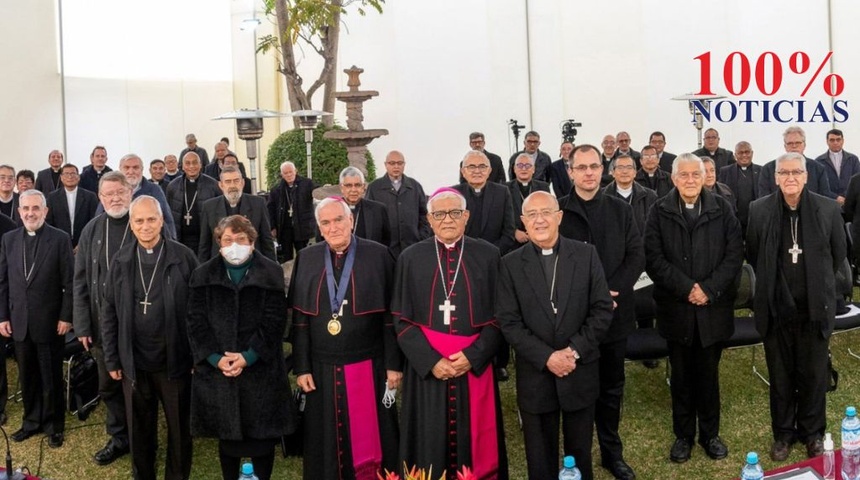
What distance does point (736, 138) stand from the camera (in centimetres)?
1236

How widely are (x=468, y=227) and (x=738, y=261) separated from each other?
230cm

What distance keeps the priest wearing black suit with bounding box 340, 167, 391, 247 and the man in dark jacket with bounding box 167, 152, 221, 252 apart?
68.8 inches

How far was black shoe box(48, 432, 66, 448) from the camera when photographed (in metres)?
5.39

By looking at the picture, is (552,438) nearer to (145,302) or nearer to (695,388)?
(695,388)

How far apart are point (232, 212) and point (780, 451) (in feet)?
13.5

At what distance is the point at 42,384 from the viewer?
5.48 meters

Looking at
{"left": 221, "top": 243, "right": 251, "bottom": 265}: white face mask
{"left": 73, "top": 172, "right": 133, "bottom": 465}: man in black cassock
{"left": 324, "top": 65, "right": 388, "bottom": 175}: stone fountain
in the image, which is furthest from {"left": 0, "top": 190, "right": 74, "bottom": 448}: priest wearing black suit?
{"left": 324, "top": 65, "right": 388, "bottom": 175}: stone fountain

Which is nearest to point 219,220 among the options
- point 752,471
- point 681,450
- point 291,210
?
point 291,210

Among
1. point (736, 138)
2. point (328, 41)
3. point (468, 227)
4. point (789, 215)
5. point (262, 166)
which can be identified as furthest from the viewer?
point (262, 166)

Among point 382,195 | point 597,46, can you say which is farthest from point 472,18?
point 382,195

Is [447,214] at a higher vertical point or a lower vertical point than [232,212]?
lower

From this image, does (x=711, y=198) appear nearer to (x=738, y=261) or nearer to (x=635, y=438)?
(x=738, y=261)

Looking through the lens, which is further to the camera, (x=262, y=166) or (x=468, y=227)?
(x=262, y=166)

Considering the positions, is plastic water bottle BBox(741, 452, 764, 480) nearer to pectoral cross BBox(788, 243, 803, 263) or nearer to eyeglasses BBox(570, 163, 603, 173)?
pectoral cross BBox(788, 243, 803, 263)
